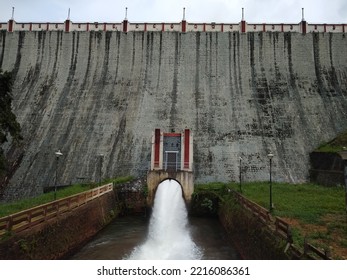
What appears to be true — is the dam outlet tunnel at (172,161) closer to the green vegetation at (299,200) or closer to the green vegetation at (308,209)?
the green vegetation at (308,209)

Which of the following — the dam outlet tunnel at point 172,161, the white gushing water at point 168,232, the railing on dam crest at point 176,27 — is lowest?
the white gushing water at point 168,232

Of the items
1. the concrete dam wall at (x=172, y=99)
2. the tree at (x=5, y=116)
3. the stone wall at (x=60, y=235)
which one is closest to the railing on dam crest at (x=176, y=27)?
the concrete dam wall at (x=172, y=99)

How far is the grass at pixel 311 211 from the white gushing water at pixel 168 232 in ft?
12.4

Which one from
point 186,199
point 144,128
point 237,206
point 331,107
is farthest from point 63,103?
point 331,107

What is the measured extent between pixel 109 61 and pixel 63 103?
20.6 ft

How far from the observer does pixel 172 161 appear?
25.5 metres

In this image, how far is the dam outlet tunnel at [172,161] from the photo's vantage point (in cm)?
2250

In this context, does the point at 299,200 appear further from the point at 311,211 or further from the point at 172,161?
the point at 172,161

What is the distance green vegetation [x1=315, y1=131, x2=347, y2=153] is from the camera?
25.1 meters

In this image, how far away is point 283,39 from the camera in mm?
33969

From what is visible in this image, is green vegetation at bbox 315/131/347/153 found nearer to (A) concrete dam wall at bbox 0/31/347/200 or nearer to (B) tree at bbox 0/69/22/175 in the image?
(A) concrete dam wall at bbox 0/31/347/200

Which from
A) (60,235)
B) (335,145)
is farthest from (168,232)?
(335,145)

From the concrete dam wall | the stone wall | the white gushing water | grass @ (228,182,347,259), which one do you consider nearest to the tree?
the stone wall

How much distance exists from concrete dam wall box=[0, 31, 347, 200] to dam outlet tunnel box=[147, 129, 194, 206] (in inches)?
60.7
